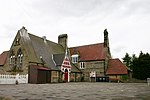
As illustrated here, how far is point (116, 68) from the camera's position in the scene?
150 feet

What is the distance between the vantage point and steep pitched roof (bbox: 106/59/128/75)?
4400 centimetres

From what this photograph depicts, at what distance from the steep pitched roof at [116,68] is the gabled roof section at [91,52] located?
306 cm

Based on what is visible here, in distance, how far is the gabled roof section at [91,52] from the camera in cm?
4750

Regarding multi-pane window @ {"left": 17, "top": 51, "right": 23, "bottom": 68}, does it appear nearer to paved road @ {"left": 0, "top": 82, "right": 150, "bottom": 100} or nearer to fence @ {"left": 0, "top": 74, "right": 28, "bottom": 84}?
fence @ {"left": 0, "top": 74, "right": 28, "bottom": 84}

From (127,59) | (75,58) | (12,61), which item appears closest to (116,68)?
(75,58)

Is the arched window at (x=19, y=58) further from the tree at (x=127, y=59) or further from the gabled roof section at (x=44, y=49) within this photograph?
the tree at (x=127, y=59)

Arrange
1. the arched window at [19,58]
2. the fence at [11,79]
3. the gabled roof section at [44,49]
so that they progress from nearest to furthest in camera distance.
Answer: the fence at [11,79] → the arched window at [19,58] → the gabled roof section at [44,49]

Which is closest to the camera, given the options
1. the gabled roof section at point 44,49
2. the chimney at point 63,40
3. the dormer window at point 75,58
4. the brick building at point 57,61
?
the brick building at point 57,61

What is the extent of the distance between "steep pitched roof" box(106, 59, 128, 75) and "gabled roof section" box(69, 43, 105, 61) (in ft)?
10.0

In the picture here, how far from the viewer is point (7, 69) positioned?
40156 millimetres

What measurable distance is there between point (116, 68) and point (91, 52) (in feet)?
25.5

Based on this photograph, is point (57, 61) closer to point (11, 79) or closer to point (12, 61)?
point (12, 61)

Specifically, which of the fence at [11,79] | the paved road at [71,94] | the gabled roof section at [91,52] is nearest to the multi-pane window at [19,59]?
the fence at [11,79]

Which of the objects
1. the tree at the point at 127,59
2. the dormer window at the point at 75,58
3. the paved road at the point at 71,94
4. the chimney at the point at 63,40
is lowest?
the paved road at the point at 71,94
